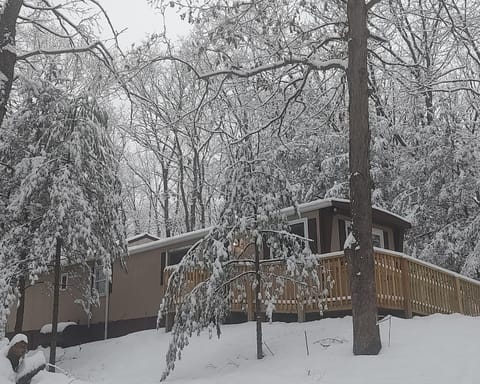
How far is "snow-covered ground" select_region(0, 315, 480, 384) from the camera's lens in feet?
20.6

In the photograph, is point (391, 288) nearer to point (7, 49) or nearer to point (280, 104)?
point (7, 49)

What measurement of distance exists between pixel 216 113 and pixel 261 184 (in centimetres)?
1392

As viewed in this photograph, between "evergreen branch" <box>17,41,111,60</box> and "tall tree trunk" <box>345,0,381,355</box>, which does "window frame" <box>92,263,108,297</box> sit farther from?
"tall tree trunk" <box>345,0,381,355</box>

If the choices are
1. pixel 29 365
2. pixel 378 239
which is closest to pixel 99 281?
pixel 378 239

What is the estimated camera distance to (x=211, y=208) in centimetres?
2952

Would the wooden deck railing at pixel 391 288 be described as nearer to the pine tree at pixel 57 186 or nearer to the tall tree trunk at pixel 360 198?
the tall tree trunk at pixel 360 198

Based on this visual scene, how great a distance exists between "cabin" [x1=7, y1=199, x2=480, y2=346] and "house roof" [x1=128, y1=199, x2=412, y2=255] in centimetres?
2

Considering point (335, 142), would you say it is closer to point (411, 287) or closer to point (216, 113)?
point (216, 113)

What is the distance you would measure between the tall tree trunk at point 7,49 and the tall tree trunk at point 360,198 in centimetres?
517

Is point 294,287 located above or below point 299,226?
below

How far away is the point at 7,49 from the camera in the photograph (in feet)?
28.0

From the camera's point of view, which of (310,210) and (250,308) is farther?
(310,210)

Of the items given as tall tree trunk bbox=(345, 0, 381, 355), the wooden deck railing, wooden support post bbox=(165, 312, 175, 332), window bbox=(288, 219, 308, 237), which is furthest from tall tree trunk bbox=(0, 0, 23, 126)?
window bbox=(288, 219, 308, 237)

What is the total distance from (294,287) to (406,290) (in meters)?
1.98
